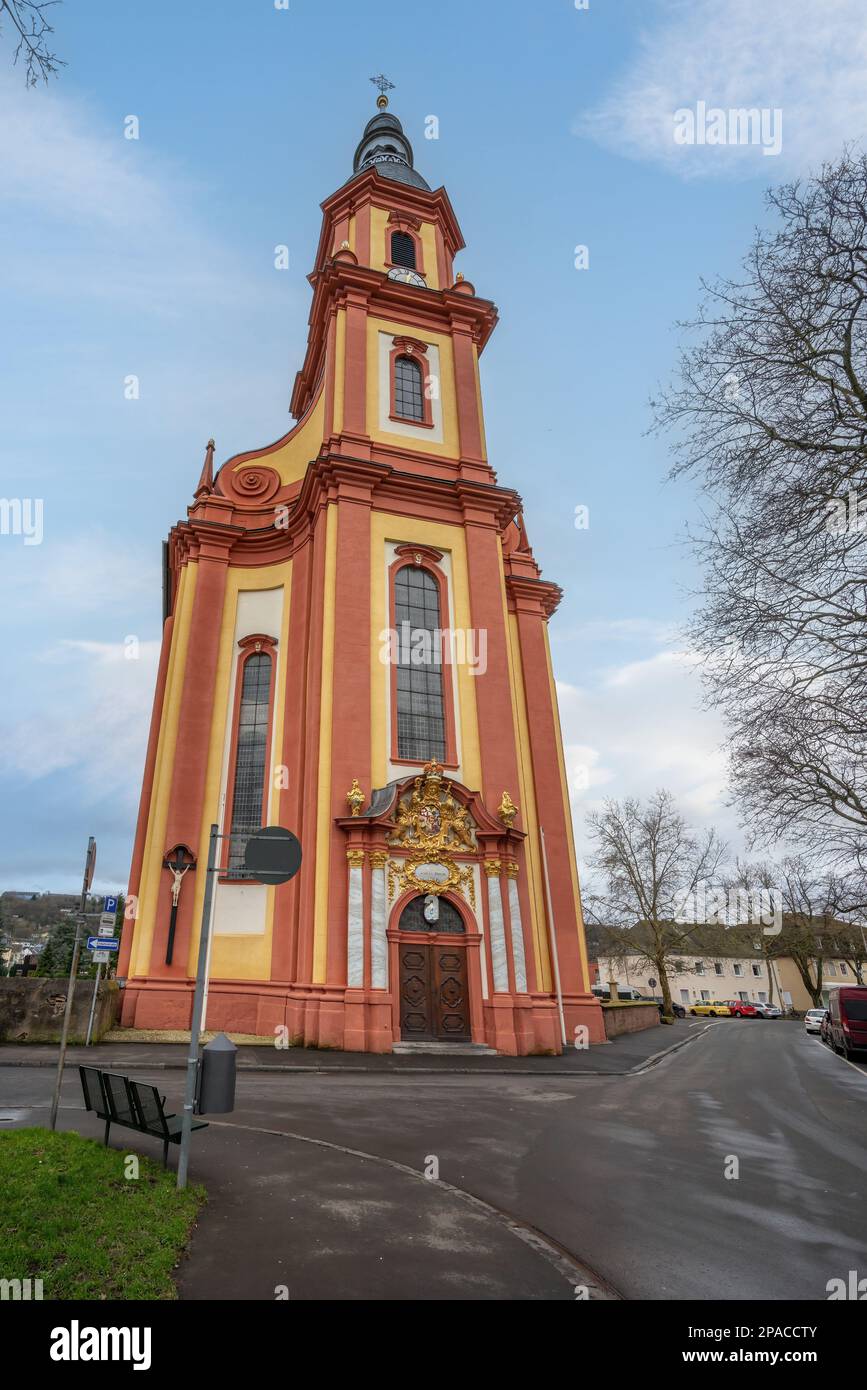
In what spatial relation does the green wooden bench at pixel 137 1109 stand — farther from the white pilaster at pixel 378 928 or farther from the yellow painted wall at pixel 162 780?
the yellow painted wall at pixel 162 780

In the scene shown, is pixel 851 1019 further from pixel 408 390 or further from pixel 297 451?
pixel 297 451

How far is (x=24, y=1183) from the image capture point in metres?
5.24

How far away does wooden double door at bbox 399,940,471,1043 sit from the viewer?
18.1 metres

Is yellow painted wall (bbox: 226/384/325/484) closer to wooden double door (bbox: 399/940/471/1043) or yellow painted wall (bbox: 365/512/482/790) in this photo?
yellow painted wall (bbox: 365/512/482/790)

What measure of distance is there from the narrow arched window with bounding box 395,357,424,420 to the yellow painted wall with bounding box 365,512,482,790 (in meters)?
4.51

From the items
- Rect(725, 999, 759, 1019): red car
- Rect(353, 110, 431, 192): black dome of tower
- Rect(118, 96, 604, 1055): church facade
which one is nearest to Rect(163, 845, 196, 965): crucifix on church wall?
Rect(118, 96, 604, 1055): church facade

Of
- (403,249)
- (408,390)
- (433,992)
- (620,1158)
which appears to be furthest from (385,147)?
(620,1158)

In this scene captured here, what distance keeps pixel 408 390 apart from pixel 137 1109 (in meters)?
24.4
